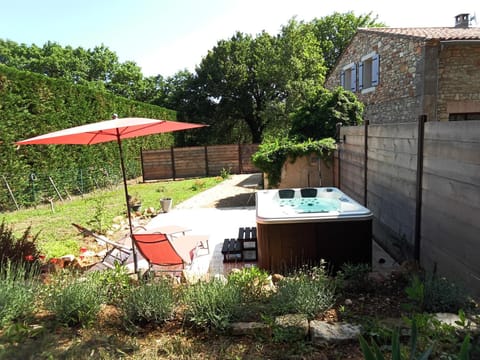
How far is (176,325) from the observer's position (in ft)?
10.3

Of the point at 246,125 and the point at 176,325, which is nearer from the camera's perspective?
the point at 176,325

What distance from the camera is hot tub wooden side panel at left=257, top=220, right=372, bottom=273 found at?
15.8 feet

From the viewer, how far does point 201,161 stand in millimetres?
18906

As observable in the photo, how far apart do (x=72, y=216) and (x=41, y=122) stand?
181 inches

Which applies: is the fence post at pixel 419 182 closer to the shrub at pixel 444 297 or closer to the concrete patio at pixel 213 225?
the concrete patio at pixel 213 225

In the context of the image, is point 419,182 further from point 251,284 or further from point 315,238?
point 251,284

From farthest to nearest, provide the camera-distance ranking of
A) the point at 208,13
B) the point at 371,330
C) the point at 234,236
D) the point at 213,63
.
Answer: the point at 213,63 → the point at 208,13 → the point at 234,236 → the point at 371,330

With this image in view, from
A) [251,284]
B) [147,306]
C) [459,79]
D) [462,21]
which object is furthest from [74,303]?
[462,21]

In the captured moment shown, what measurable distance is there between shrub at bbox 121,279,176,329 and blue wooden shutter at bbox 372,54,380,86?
13206 millimetres

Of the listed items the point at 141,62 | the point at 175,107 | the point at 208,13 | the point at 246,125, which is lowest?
the point at 246,125

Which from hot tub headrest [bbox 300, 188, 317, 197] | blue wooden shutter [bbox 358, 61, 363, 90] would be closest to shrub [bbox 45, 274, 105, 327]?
hot tub headrest [bbox 300, 188, 317, 197]

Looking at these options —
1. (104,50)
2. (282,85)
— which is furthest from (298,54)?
(104,50)

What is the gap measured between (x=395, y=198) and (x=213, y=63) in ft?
71.2

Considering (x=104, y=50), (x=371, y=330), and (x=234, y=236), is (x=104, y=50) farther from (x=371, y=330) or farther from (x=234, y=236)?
(x=371, y=330)
